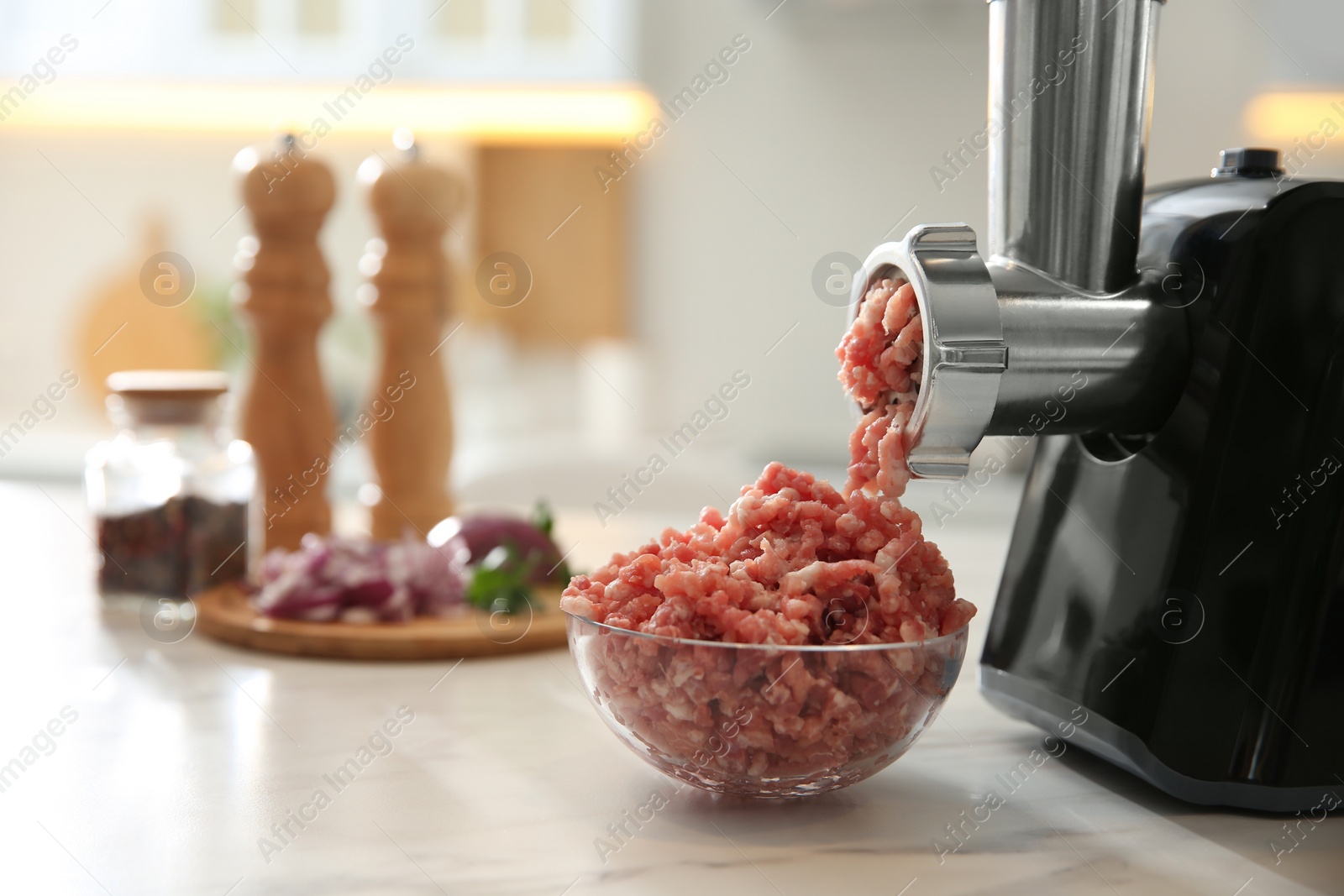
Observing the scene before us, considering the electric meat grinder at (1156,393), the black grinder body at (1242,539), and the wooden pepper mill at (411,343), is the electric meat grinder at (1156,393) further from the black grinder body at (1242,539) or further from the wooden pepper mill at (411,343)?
the wooden pepper mill at (411,343)

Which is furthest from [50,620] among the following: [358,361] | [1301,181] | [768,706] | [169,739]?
[358,361]

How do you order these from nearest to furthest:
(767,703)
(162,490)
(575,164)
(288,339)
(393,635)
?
(767,703) → (393,635) → (162,490) → (288,339) → (575,164)

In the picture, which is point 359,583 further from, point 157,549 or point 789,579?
point 789,579

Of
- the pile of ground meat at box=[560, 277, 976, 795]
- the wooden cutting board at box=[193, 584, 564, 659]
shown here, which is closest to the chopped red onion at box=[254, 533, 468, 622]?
the wooden cutting board at box=[193, 584, 564, 659]

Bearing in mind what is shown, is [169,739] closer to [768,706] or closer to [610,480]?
[768,706]

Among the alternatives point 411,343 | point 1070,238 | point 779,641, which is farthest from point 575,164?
point 779,641

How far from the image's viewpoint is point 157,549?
1023mm

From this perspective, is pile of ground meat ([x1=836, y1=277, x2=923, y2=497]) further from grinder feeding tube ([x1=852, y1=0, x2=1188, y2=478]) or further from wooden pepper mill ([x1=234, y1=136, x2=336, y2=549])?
wooden pepper mill ([x1=234, y1=136, x2=336, y2=549])

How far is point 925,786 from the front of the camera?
663 mm

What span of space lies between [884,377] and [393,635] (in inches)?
19.1

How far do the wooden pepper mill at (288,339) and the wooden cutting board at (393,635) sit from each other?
0.19 metres

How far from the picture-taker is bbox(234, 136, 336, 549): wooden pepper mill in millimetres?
1126

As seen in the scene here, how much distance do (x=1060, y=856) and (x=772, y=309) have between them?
258 cm

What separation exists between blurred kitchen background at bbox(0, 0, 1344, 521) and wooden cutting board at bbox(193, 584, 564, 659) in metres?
1.48
